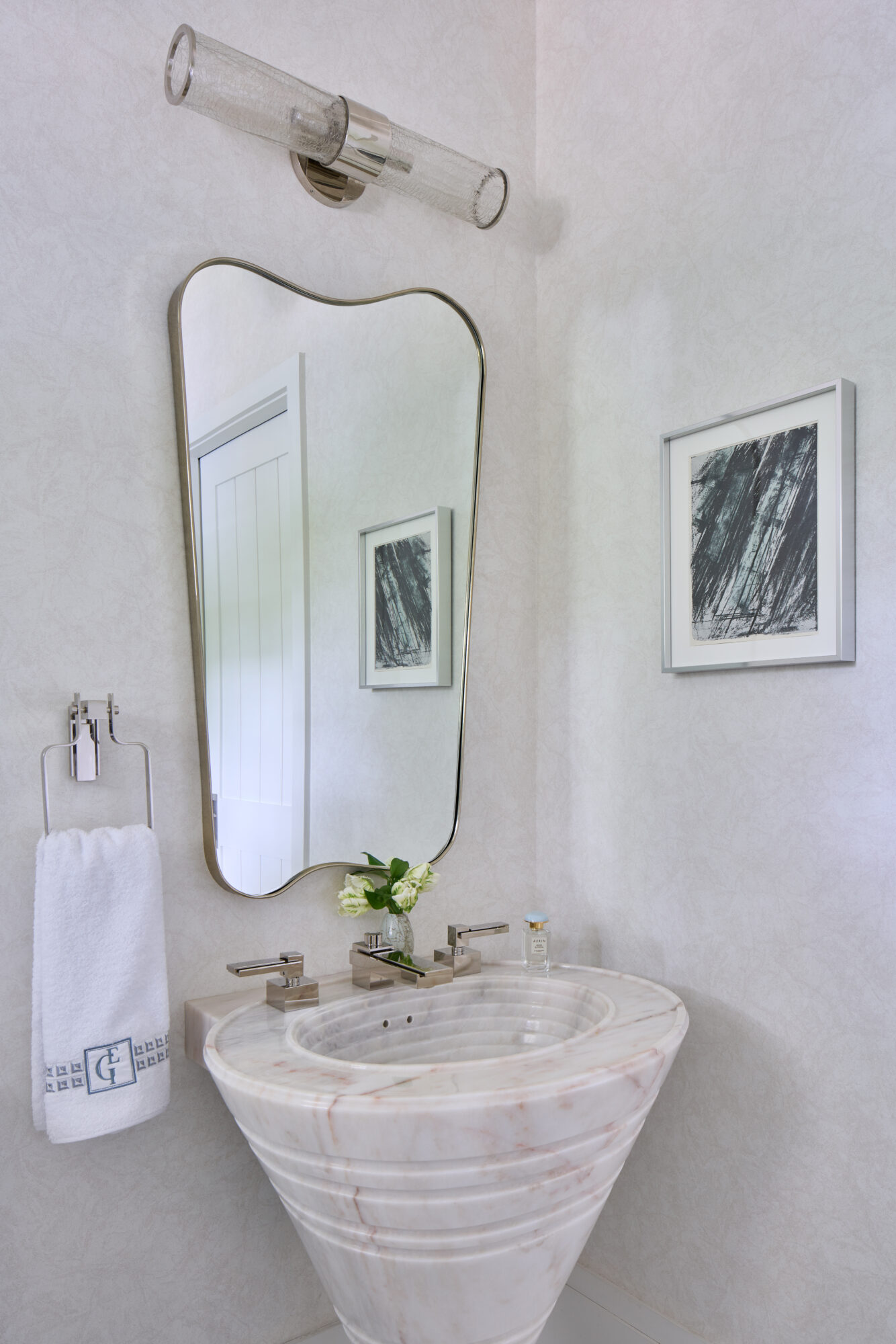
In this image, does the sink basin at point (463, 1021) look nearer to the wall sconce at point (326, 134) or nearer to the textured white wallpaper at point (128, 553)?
the textured white wallpaper at point (128, 553)

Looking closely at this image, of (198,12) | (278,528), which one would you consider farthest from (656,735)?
(198,12)

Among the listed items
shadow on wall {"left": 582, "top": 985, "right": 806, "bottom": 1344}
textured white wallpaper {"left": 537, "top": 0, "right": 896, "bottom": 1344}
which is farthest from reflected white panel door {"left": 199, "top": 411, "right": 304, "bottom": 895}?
shadow on wall {"left": 582, "top": 985, "right": 806, "bottom": 1344}

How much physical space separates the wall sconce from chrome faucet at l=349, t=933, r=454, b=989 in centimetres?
118

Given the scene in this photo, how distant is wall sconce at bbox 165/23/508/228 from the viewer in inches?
47.7

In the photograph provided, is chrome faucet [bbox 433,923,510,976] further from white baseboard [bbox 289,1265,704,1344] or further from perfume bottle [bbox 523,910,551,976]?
white baseboard [bbox 289,1265,704,1344]

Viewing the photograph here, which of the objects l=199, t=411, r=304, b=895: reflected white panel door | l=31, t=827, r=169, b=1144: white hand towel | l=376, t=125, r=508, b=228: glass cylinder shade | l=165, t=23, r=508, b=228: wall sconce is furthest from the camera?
l=376, t=125, r=508, b=228: glass cylinder shade

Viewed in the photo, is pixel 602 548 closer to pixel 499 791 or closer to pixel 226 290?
pixel 499 791

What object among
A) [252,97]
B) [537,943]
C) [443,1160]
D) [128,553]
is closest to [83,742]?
[128,553]

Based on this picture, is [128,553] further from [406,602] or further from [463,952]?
[463,952]

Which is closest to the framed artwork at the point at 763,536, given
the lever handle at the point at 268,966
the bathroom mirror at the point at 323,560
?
the bathroom mirror at the point at 323,560

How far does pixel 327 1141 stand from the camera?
0.95 m

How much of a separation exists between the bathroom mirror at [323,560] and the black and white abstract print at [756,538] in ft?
1.32

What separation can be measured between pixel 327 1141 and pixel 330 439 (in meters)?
0.99

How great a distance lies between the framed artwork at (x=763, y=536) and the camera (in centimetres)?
123
